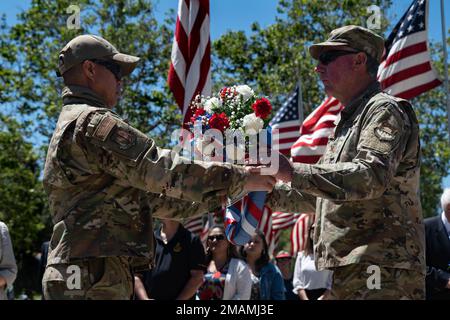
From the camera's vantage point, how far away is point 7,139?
94.3ft

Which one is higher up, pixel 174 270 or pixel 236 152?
pixel 236 152

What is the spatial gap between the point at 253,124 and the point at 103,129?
1.29m

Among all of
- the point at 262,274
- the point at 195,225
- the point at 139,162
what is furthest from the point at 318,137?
the point at 195,225

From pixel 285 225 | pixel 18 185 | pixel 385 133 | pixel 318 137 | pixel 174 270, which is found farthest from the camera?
pixel 18 185

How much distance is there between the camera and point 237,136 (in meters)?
5.08

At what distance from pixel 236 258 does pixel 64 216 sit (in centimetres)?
510

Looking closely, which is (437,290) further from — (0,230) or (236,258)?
(0,230)

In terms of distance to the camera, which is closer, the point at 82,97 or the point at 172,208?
the point at 82,97

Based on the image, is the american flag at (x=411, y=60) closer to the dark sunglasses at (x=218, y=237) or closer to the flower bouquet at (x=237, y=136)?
the dark sunglasses at (x=218, y=237)

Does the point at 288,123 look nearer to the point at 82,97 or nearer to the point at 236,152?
the point at 236,152

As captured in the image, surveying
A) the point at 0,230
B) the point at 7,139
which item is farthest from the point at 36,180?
the point at 0,230

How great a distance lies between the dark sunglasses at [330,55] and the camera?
5160 mm

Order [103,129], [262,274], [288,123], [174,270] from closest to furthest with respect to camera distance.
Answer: [103,129] < [174,270] < [262,274] < [288,123]
